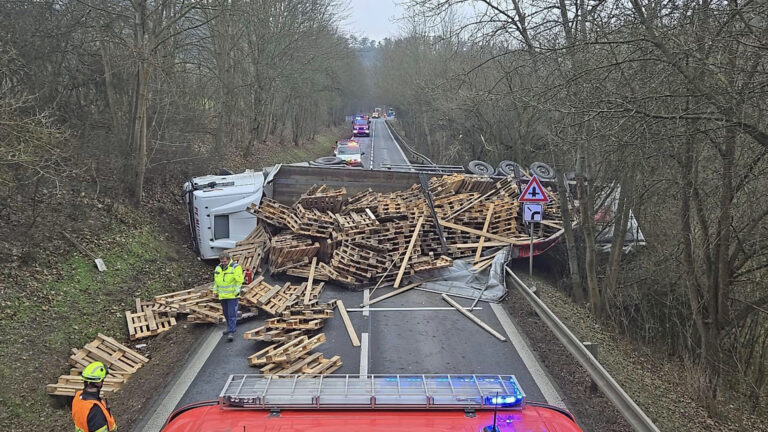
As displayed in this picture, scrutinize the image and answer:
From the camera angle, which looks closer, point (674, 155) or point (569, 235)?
point (674, 155)

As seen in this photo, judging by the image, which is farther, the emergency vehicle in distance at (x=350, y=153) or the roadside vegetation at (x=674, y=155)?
the emergency vehicle in distance at (x=350, y=153)

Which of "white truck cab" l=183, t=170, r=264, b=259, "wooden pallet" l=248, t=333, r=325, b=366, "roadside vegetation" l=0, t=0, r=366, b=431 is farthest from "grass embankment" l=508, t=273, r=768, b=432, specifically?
"white truck cab" l=183, t=170, r=264, b=259

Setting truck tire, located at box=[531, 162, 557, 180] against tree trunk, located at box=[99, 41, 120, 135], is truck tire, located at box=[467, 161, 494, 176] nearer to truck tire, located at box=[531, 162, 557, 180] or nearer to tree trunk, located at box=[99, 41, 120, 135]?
truck tire, located at box=[531, 162, 557, 180]

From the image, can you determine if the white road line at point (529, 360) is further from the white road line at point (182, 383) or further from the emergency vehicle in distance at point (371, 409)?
the white road line at point (182, 383)

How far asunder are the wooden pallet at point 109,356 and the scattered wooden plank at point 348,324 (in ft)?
11.4

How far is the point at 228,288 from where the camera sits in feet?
30.6

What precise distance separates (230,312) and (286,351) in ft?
5.83

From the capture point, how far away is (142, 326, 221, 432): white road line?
21.5ft

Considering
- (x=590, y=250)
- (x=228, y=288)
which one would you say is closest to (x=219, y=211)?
(x=228, y=288)

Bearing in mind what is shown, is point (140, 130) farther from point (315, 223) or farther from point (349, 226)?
point (349, 226)

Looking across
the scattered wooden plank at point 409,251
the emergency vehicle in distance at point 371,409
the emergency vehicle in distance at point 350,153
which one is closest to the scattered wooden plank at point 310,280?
the scattered wooden plank at point 409,251

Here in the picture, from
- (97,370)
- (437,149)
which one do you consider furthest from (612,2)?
(437,149)

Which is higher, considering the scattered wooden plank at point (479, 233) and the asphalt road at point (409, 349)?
the scattered wooden plank at point (479, 233)

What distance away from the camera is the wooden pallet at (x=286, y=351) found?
802 centimetres
